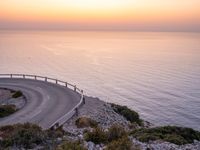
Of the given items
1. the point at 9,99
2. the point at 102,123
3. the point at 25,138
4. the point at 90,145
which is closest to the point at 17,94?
the point at 9,99

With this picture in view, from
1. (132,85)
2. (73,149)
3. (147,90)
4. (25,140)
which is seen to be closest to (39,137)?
(25,140)

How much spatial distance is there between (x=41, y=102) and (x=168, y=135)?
62.5ft

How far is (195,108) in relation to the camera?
52781mm

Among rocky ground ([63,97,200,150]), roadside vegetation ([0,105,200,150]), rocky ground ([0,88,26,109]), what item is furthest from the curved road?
roadside vegetation ([0,105,200,150])

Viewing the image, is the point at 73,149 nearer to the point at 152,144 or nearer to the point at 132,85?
the point at 152,144

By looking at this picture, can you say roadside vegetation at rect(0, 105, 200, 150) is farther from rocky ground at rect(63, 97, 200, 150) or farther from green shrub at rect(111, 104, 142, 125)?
green shrub at rect(111, 104, 142, 125)

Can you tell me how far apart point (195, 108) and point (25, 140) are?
41883mm

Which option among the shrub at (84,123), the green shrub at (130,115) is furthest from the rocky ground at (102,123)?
the green shrub at (130,115)

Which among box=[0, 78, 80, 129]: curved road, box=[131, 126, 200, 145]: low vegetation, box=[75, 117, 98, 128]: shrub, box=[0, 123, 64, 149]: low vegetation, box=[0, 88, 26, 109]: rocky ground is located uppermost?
box=[0, 123, 64, 149]: low vegetation

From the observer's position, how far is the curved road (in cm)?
2838

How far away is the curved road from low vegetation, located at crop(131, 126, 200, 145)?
8.87 metres

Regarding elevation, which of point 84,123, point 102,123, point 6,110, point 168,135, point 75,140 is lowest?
point 6,110

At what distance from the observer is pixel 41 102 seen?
3572 centimetres

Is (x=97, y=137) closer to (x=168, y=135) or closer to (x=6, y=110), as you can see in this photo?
(x=168, y=135)
